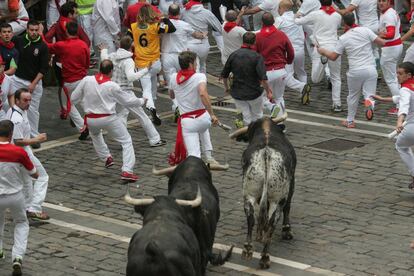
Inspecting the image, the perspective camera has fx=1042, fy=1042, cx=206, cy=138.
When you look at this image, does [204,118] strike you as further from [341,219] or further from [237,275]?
[237,275]

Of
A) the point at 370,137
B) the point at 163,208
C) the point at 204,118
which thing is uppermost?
the point at 163,208

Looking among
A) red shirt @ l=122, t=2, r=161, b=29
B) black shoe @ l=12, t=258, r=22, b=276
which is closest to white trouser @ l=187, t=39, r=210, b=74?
red shirt @ l=122, t=2, r=161, b=29

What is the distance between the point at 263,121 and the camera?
14.1m

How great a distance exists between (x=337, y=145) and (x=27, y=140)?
21.2ft

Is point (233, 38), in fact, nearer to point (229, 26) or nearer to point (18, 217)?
point (229, 26)

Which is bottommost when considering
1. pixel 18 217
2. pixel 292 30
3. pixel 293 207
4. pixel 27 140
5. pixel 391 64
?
pixel 293 207

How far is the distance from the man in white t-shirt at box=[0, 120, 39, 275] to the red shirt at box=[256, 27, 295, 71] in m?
7.49

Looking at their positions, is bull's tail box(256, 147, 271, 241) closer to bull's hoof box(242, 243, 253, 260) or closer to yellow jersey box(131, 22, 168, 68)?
bull's hoof box(242, 243, 253, 260)

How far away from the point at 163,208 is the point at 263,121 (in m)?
3.64

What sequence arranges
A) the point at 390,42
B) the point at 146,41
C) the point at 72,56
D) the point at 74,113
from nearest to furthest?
the point at 72,56 → the point at 74,113 → the point at 146,41 → the point at 390,42

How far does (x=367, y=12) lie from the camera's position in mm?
22438

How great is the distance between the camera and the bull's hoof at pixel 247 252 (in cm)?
1312

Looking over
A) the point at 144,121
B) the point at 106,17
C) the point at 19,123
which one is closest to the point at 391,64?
the point at 144,121

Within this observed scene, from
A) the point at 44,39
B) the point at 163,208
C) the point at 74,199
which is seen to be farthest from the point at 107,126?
the point at 163,208
